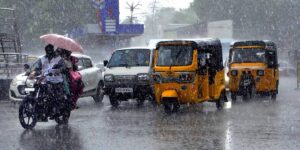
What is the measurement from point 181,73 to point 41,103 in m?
4.14

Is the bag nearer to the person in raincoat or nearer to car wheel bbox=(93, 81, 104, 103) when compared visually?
the person in raincoat

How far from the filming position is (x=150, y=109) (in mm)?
16172

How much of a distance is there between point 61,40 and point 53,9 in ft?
152

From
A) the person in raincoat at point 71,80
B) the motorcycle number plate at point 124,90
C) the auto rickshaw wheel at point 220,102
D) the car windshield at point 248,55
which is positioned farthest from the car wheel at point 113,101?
the car windshield at point 248,55

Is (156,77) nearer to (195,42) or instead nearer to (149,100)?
(195,42)

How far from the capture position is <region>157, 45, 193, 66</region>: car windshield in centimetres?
1468

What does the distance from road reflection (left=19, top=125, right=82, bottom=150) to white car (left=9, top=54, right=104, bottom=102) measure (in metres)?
5.61

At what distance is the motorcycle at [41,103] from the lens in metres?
11.7

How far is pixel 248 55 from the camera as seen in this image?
19.9 metres

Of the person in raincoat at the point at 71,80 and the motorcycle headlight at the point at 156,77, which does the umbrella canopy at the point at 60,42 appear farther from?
the motorcycle headlight at the point at 156,77

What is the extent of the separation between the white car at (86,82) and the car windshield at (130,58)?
1.04 metres

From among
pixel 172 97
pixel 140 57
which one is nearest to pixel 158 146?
pixel 172 97

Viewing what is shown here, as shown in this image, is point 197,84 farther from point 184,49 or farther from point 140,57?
point 140,57

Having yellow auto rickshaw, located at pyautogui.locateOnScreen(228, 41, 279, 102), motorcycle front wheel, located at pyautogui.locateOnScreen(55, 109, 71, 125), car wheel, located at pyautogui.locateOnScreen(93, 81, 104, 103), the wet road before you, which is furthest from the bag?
yellow auto rickshaw, located at pyautogui.locateOnScreen(228, 41, 279, 102)
